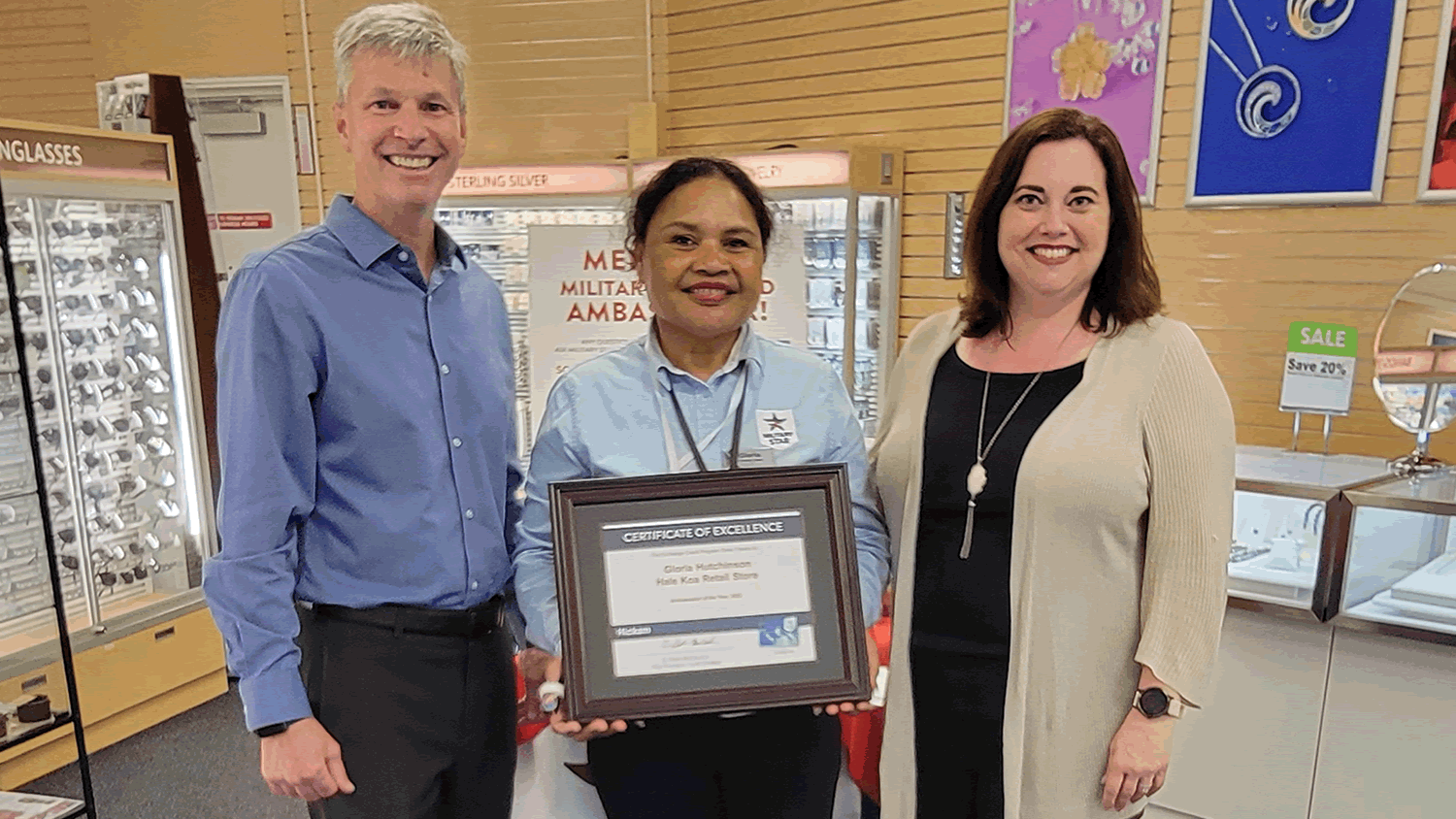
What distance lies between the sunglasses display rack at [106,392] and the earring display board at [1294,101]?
15.9 feet

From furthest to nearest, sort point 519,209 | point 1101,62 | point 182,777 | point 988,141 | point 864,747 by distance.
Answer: point 519,209 < point 988,141 < point 1101,62 < point 182,777 < point 864,747

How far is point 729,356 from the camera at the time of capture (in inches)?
68.3

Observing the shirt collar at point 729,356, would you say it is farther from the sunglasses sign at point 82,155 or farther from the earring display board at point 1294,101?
the earring display board at point 1294,101

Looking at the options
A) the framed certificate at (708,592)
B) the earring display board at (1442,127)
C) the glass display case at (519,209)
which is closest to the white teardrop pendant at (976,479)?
the framed certificate at (708,592)

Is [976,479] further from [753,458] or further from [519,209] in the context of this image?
[519,209]

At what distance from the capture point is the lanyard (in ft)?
5.52

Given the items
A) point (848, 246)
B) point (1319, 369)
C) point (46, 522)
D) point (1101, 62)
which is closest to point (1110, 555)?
point (1319, 369)

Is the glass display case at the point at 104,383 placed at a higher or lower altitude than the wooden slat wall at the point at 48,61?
lower

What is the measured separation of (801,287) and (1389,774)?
2816 millimetres

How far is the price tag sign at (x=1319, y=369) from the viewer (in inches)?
135

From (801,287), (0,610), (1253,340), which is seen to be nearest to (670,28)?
(801,287)

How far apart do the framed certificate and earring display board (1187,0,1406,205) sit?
351 centimetres

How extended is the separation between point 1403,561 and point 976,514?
6.57 feet

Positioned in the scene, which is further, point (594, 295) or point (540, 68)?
point (540, 68)
